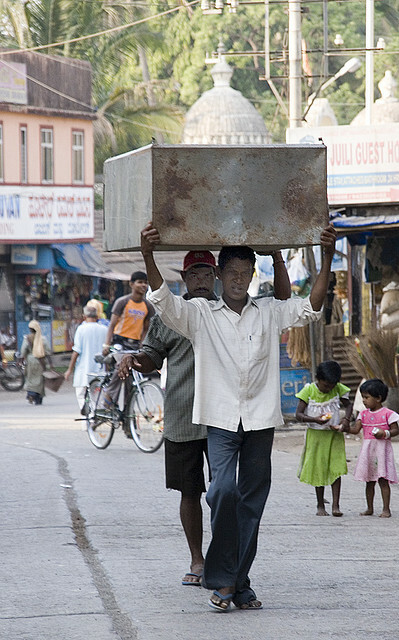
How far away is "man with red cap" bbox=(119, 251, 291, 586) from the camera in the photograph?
6.09 m

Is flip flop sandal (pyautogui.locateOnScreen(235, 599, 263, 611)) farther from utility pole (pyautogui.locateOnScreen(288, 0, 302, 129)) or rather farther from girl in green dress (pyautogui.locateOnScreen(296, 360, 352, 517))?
utility pole (pyautogui.locateOnScreen(288, 0, 302, 129))

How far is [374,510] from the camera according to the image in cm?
886

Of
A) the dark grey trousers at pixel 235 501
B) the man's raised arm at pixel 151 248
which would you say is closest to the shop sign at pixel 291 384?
the dark grey trousers at pixel 235 501

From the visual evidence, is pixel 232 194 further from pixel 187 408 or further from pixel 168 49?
pixel 168 49

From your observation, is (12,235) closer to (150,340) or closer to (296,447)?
(296,447)

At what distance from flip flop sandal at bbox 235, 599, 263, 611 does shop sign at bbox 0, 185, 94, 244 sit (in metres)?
25.5

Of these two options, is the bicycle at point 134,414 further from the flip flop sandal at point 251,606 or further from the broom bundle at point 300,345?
the flip flop sandal at point 251,606

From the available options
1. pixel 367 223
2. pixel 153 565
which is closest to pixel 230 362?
pixel 153 565

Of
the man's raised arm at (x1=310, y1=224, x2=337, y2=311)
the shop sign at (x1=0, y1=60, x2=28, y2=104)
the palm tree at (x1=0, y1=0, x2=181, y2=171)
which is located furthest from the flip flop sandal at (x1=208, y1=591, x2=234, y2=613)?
the palm tree at (x1=0, y1=0, x2=181, y2=171)

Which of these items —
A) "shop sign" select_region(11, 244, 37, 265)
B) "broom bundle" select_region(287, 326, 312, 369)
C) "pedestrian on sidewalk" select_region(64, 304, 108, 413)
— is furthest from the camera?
"shop sign" select_region(11, 244, 37, 265)

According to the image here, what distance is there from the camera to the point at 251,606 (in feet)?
18.5

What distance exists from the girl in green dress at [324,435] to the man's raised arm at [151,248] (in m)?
3.32

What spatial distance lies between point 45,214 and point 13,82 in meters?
3.56

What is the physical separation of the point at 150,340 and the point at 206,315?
2.41 ft
